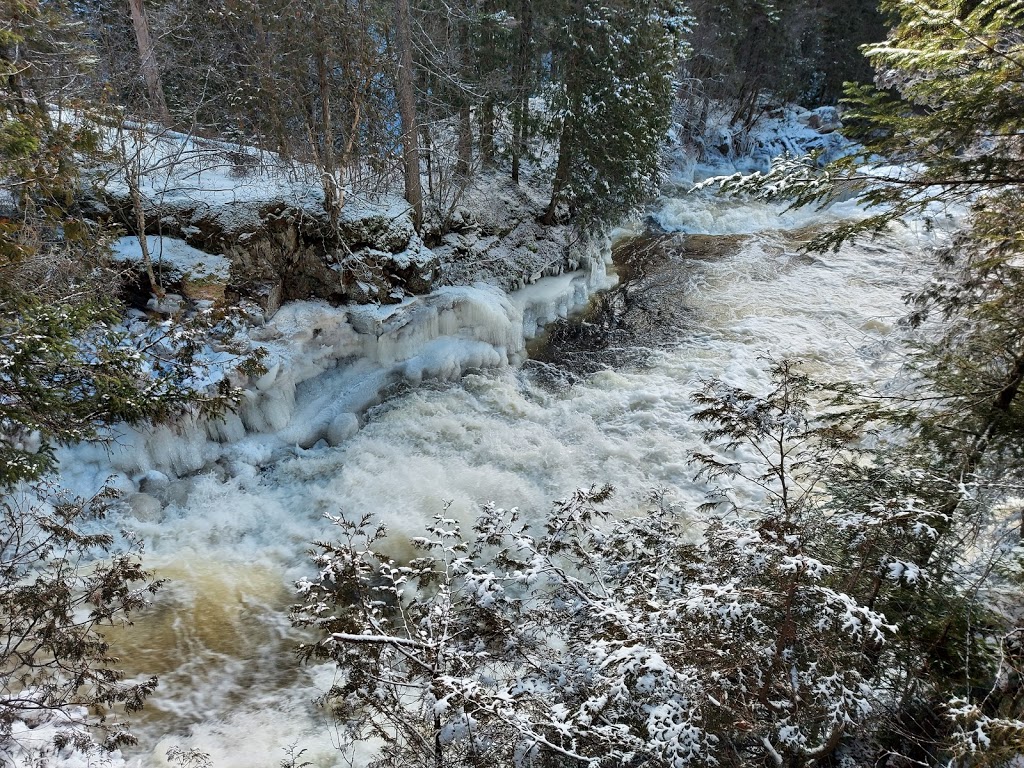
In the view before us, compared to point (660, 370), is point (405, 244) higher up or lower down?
higher up

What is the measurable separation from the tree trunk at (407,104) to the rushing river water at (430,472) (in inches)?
147

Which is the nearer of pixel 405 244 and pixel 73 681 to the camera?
pixel 73 681

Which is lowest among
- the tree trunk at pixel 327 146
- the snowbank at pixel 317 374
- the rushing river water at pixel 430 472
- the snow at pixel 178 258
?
the rushing river water at pixel 430 472

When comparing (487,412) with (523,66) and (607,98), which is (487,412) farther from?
(523,66)

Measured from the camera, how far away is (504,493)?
27.1 ft

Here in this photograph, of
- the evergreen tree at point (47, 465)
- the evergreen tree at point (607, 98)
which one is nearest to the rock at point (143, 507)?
the evergreen tree at point (47, 465)

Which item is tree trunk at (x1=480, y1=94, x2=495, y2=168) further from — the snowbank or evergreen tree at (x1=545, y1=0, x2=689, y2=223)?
the snowbank

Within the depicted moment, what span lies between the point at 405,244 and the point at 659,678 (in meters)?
9.34

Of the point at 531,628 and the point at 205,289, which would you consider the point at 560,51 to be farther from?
the point at 531,628

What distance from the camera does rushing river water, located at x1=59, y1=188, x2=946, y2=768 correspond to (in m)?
5.50

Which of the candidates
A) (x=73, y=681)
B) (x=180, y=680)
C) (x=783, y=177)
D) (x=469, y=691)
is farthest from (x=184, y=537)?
(x=783, y=177)

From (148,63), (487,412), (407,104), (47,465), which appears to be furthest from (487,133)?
(47,465)

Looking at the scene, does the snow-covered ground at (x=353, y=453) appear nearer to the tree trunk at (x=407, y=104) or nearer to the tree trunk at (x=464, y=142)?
the tree trunk at (x=407, y=104)

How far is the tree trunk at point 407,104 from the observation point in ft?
31.4
